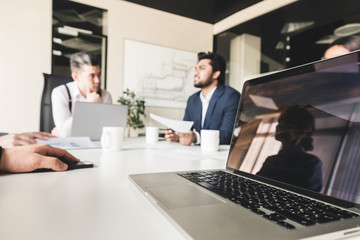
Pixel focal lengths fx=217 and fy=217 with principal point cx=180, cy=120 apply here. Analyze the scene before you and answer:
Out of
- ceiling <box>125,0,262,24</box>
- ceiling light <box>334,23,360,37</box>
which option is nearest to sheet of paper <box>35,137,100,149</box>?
ceiling <box>125,0,262,24</box>

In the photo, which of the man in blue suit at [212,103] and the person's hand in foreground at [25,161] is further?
the man in blue suit at [212,103]

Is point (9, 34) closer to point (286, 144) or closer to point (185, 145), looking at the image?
point (185, 145)

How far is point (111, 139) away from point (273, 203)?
88 cm

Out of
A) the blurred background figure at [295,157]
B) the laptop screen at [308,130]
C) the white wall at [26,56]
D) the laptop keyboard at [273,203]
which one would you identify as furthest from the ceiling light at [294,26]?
the laptop keyboard at [273,203]

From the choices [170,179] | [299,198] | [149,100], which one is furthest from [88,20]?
[299,198]

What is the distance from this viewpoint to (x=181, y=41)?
397 cm

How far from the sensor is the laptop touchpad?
391 mm

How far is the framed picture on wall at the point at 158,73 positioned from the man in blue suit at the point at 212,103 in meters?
1.23

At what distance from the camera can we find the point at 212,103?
2242 millimetres

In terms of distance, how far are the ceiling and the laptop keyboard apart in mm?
3634

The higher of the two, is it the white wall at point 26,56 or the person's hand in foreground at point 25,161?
A: the white wall at point 26,56

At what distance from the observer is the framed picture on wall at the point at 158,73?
3.50 m

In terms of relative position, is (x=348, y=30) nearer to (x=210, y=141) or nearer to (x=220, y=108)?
(x=220, y=108)

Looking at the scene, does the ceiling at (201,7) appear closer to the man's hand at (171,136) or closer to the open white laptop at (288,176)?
the man's hand at (171,136)
